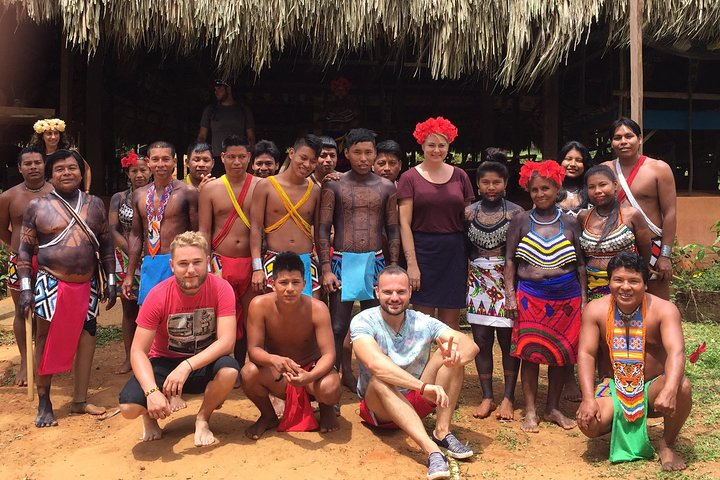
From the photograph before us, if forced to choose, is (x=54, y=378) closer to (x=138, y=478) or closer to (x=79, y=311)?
(x=79, y=311)

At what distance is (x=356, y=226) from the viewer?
14.8ft

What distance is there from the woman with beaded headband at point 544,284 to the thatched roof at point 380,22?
8.81 feet

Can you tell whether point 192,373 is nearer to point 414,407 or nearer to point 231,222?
point 231,222

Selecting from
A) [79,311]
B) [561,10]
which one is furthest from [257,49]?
[79,311]

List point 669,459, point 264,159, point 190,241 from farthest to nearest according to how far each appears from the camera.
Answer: point 264,159 < point 190,241 < point 669,459

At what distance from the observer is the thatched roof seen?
20.8 ft

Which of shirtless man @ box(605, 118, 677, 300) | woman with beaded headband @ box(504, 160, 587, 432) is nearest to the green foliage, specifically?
shirtless man @ box(605, 118, 677, 300)

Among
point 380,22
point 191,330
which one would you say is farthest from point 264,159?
point 380,22

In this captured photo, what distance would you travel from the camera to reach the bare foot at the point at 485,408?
4293mm

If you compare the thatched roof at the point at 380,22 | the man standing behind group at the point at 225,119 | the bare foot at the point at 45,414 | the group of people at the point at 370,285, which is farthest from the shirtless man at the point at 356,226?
the man standing behind group at the point at 225,119

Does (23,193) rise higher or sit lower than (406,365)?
higher

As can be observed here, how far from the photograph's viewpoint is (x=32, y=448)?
3.91 metres

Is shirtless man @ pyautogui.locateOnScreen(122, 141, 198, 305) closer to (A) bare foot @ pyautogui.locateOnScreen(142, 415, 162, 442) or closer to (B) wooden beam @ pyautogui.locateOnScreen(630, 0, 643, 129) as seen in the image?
(A) bare foot @ pyautogui.locateOnScreen(142, 415, 162, 442)

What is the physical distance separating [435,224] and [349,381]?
1.18 meters
